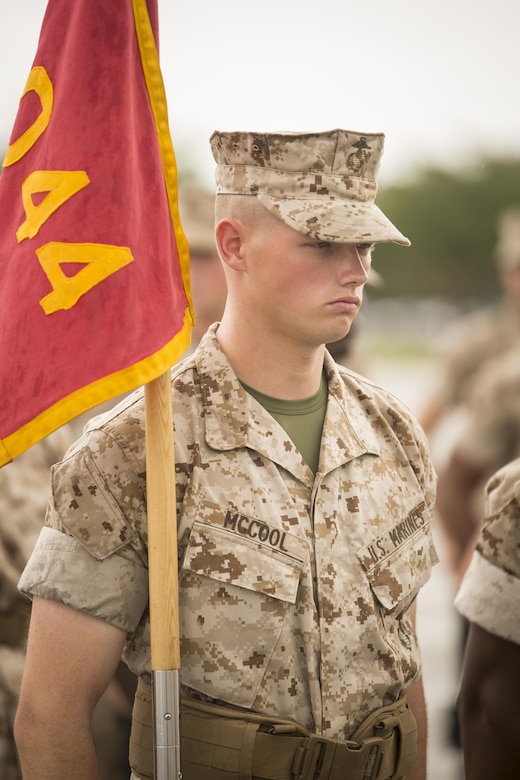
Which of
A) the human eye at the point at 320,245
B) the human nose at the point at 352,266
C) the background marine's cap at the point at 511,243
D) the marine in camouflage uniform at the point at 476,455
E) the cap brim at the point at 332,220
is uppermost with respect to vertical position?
the cap brim at the point at 332,220

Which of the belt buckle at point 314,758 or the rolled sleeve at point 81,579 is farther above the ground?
the rolled sleeve at point 81,579

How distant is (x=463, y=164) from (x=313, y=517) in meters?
34.7

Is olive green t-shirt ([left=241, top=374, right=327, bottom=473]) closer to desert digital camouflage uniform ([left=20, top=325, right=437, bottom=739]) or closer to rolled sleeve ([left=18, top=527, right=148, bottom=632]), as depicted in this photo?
desert digital camouflage uniform ([left=20, top=325, right=437, bottom=739])

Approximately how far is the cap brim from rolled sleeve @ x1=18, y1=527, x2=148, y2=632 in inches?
27.0

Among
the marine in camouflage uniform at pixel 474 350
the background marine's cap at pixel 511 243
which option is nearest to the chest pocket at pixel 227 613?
the marine in camouflage uniform at pixel 474 350

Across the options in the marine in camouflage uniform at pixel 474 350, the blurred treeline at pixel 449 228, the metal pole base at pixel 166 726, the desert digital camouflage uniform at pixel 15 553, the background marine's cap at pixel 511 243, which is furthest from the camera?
the blurred treeline at pixel 449 228

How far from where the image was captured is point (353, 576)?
205 cm

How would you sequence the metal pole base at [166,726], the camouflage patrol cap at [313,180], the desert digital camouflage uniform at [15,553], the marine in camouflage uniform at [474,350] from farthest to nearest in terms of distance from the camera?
the marine in camouflage uniform at [474,350] → the desert digital camouflage uniform at [15,553] → the camouflage patrol cap at [313,180] → the metal pole base at [166,726]

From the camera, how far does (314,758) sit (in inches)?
76.7

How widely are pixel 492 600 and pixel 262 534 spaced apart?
2.11 feet

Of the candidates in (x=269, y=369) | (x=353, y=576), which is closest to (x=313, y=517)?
(x=353, y=576)

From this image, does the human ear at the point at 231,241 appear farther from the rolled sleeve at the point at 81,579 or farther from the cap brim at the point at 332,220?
the rolled sleeve at the point at 81,579

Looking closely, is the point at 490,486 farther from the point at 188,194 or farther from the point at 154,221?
the point at 188,194

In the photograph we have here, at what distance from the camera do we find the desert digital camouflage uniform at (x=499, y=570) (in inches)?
91.5
